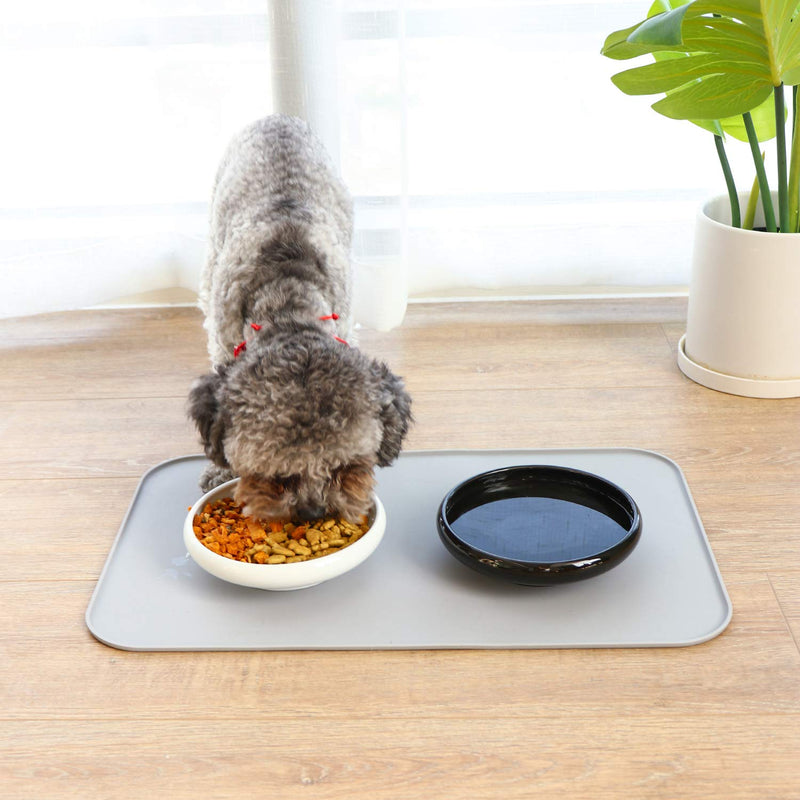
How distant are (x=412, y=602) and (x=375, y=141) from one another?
131 cm

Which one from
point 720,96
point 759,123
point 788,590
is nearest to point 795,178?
point 759,123

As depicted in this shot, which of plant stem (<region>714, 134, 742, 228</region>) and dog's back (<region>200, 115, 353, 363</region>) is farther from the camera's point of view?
plant stem (<region>714, 134, 742, 228</region>)

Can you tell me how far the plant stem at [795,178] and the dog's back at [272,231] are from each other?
98 centimetres

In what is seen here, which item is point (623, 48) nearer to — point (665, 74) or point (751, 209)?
point (665, 74)

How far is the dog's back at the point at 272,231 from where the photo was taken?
1.90 m

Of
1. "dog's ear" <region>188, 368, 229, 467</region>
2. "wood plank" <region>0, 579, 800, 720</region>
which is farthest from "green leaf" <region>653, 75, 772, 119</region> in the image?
"dog's ear" <region>188, 368, 229, 467</region>

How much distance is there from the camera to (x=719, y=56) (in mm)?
1997

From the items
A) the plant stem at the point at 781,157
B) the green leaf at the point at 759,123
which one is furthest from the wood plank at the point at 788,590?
the green leaf at the point at 759,123

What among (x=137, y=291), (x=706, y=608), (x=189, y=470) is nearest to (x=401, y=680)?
(x=706, y=608)

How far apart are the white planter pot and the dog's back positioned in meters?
0.83

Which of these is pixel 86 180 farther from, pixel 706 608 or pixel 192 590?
pixel 706 608

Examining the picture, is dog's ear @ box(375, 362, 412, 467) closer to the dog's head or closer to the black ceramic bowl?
the dog's head

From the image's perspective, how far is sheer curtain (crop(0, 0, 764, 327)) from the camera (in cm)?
254

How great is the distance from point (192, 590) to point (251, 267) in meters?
0.61
